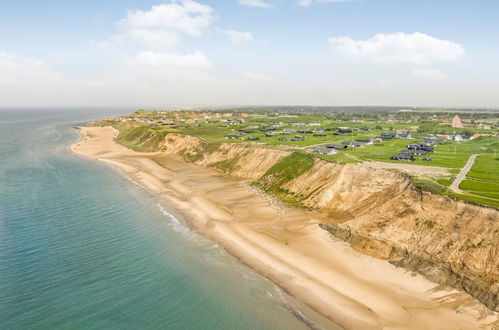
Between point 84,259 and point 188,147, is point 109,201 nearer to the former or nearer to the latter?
point 84,259

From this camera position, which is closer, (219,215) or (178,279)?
(178,279)

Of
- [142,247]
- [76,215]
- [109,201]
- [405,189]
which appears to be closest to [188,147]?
[109,201]

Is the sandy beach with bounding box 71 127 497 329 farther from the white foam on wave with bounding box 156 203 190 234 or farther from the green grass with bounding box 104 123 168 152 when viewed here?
the green grass with bounding box 104 123 168 152

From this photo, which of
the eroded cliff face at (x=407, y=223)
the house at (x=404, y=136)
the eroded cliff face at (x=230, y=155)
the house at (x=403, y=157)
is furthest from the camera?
the house at (x=404, y=136)

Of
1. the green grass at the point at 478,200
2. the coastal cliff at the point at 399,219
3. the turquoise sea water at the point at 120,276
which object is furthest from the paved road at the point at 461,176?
the turquoise sea water at the point at 120,276

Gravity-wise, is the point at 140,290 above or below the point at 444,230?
below

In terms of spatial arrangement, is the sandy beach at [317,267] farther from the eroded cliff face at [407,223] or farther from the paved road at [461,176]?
the paved road at [461,176]

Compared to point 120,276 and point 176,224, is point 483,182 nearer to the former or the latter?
point 176,224
